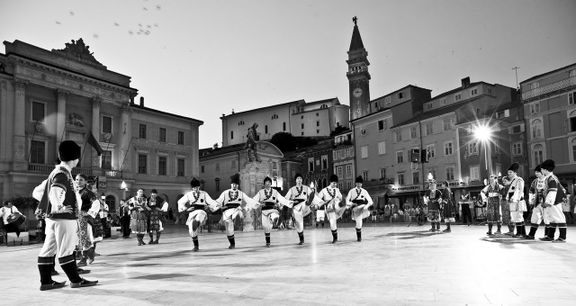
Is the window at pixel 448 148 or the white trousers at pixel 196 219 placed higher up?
the window at pixel 448 148

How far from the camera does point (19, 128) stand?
121 ft

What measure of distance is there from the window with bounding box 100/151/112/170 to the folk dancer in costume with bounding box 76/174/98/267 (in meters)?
34.6

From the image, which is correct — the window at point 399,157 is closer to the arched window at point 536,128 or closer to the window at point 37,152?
the arched window at point 536,128

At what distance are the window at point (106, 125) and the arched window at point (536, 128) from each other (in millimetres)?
42652

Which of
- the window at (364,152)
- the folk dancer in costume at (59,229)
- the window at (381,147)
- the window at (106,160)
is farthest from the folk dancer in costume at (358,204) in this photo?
the window at (364,152)

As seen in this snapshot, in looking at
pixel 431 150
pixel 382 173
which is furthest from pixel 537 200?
pixel 382 173

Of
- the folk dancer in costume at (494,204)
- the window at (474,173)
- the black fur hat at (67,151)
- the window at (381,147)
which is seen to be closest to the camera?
the black fur hat at (67,151)

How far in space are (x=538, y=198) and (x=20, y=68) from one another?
38804 mm

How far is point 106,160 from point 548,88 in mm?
43641

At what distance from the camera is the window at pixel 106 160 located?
4343cm

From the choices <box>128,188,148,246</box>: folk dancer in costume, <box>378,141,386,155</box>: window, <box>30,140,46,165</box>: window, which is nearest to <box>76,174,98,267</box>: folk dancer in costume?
<box>128,188,148,246</box>: folk dancer in costume

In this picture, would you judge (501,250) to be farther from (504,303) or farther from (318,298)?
(318,298)

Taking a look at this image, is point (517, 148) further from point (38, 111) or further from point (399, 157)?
point (38, 111)

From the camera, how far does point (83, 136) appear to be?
138 ft
